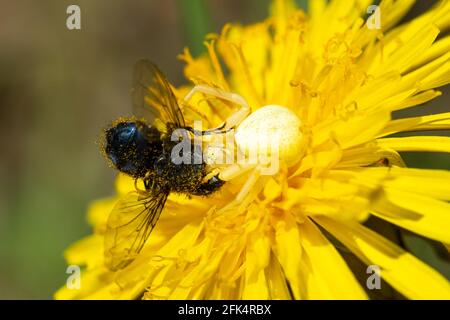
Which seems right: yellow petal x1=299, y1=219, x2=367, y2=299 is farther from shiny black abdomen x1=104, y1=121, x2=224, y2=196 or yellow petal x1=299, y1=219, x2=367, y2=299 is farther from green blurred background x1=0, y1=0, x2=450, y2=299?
green blurred background x1=0, y1=0, x2=450, y2=299

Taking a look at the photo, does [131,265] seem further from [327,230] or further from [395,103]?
[395,103]

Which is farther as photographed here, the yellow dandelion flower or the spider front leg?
the spider front leg

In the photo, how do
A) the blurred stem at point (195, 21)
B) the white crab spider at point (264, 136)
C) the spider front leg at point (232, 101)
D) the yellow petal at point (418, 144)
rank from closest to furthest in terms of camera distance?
1. the yellow petal at point (418, 144)
2. the white crab spider at point (264, 136)
3. the spider front leg at point (232, 101)
4. the blurred stem at point (195, 21)

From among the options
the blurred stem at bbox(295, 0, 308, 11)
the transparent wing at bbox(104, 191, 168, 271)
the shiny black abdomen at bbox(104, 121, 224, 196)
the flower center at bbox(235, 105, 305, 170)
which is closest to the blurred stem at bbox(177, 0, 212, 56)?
the blurred stem at bbox(295, 0, 308, 11)

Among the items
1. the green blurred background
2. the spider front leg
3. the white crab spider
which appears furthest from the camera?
the green blurred background

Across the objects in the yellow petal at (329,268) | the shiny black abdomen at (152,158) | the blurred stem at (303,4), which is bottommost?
the yellow petal at (329,268)

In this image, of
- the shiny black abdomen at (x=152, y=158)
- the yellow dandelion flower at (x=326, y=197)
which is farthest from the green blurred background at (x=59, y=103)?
the shiny black abdomen at (x=152, y=158)

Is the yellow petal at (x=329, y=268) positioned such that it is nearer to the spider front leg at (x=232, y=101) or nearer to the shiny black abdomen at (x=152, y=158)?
the shiny black abdomen at (x=152, y=158)
